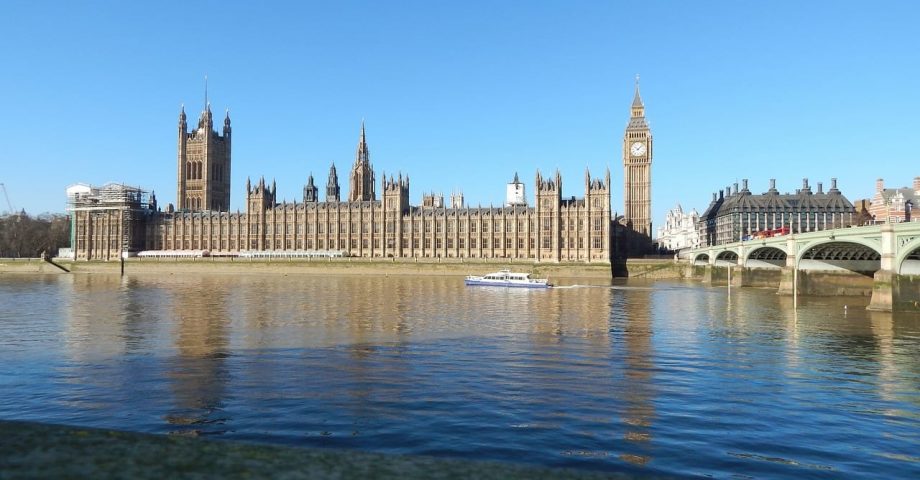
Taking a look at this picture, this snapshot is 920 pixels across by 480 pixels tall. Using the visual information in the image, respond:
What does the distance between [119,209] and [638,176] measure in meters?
122

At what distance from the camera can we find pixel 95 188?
15588cm

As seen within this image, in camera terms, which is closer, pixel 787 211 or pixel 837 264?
pixel 837 264

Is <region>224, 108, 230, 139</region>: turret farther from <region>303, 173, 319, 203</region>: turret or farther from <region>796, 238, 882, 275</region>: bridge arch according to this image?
<region>796, 238, 882, 275</region>: bridge arch

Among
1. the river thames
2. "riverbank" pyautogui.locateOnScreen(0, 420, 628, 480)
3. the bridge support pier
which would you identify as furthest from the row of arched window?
"riverbank" pyautogui.locateOnScreen(0, 420, 628, 480)

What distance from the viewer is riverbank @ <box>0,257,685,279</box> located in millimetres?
111625

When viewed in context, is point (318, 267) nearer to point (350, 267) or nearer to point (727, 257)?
point (350, 267)

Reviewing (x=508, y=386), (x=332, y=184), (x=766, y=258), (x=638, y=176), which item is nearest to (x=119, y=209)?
(x=332, y=184)

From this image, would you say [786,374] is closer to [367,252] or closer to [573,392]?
[573,392]

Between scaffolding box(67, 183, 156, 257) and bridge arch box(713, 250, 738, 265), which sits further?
scaffolding box(67, 183, 156, 257)

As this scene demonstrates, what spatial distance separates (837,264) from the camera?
2611 inches

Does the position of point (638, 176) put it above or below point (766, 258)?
above

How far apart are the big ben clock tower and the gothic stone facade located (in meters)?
23.4

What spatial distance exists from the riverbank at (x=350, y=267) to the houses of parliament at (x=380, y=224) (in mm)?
9020

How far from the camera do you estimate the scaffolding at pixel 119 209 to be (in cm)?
14723
